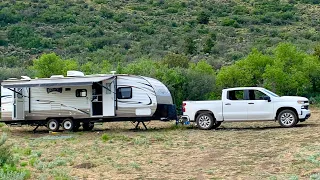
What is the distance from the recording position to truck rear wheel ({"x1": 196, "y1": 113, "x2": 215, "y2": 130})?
20.7 meters

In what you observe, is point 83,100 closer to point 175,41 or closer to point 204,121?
point 204,121

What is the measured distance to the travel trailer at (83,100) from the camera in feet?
69.9

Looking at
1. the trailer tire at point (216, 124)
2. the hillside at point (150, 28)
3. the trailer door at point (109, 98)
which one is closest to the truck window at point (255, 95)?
the trailer tire at point (216, 124)

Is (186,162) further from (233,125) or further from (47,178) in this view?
(233,125)

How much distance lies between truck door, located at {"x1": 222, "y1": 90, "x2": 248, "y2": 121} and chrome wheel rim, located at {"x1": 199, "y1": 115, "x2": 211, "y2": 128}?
2.40 ft

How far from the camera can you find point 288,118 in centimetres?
1986

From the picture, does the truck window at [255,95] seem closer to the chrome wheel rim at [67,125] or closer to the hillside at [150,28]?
the chrome wheel rim at [67,125]

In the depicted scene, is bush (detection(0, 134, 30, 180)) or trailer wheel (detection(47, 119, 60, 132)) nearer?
bush (detection(0, 134, 30, 180))

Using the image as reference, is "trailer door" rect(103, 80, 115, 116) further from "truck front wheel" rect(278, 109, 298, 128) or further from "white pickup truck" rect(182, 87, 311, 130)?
"truck front wheel" rect(278, 109, 298, 128)

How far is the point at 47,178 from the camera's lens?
10.8 m

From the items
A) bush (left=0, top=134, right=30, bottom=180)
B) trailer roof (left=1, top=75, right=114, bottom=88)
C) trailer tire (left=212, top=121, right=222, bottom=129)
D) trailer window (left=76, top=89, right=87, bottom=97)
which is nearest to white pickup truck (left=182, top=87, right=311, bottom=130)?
trailer tire (left=212, top=121, right=222, bottom=129)

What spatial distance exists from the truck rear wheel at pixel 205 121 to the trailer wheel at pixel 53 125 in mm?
5928

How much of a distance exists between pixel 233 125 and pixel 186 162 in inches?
402

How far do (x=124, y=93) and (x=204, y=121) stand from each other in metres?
3.41
